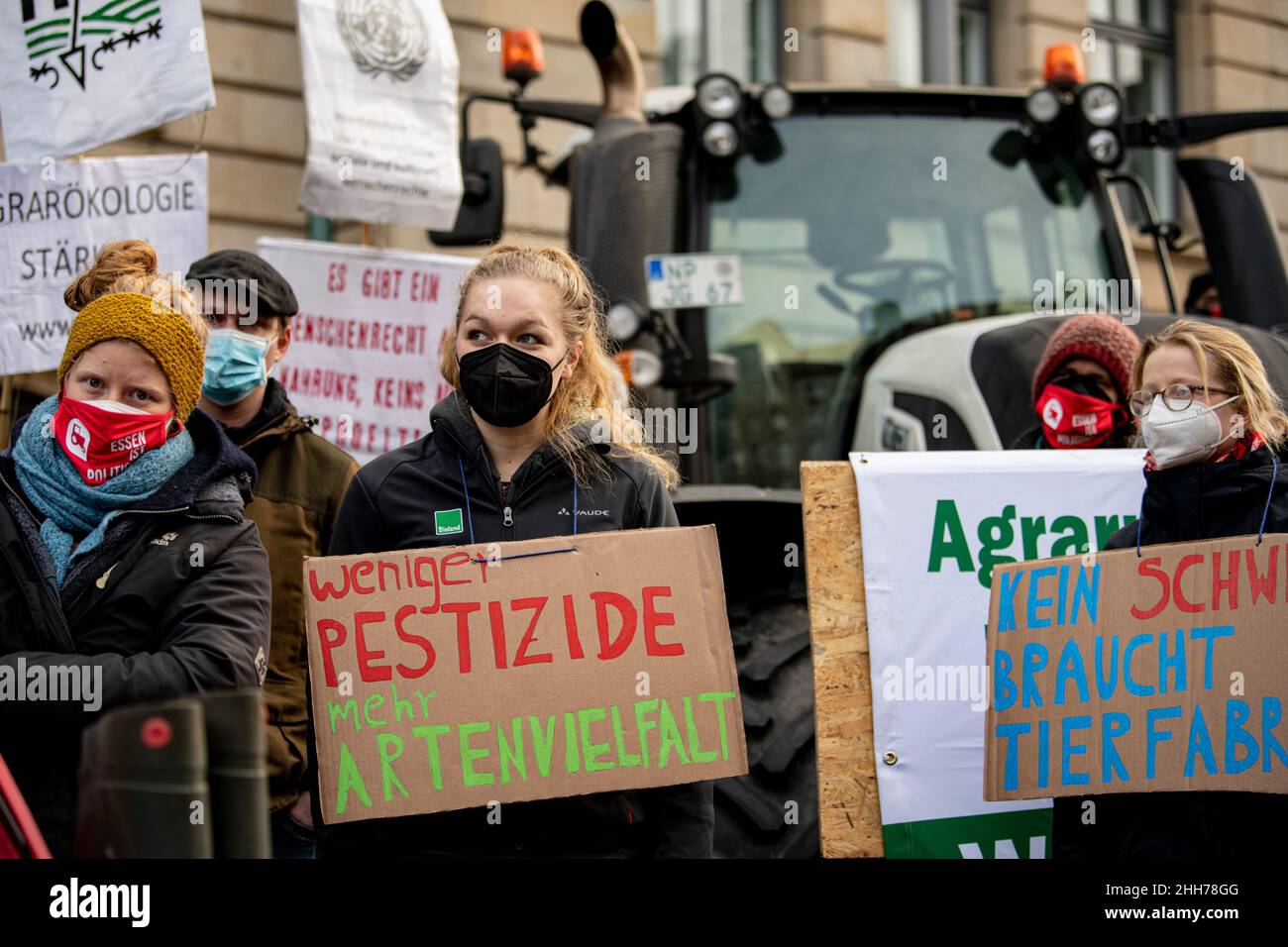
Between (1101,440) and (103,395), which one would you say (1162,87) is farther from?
(103,395)

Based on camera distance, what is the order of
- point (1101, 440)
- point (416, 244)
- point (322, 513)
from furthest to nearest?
point (416, 244) < point (1101, 440) < point (322, 513)

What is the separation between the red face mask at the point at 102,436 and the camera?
2883 millimetres

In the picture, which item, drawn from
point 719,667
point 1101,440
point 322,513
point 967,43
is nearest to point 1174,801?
point 719,667

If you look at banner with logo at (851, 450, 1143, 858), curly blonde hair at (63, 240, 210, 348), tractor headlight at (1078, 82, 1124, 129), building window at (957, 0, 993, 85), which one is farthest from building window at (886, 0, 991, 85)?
curly blonde hair at (63, 240, 210, 348)

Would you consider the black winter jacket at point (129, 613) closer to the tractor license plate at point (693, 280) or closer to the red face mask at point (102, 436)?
the red face mask at point (102, 436)

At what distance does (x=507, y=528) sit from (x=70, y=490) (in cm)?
79

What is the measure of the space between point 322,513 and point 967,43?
14723 mm

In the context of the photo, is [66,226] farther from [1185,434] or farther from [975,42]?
[975,42]

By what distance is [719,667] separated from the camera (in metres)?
3.14

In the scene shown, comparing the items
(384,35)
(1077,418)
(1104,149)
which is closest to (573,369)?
(1077,418)

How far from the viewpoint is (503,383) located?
313 centimetres
